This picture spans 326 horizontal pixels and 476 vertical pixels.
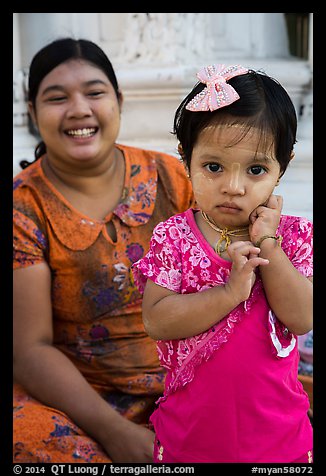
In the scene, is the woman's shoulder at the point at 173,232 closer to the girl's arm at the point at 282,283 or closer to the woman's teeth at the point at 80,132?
the girl's arm at the point at 282,283

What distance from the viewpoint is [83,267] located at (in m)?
1.94

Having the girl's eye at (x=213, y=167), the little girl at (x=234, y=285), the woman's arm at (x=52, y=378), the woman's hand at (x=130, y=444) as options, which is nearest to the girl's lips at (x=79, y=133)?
the woman's arm at (x=52, y=378)

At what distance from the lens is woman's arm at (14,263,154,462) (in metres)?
1.82

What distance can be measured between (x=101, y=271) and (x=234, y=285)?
75cm

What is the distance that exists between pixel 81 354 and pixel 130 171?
1.77ft

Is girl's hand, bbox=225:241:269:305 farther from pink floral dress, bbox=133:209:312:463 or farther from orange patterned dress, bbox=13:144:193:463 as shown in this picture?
orange patterned dress, bbox=13:144:193:463

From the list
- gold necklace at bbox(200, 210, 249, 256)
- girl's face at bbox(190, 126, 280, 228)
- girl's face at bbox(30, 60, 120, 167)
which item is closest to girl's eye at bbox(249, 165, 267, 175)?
girl's face at bbox(190, 126, 280, 228)

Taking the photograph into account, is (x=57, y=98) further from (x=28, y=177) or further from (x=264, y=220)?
(x=264, y=220)

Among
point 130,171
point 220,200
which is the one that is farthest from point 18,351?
point 220,200

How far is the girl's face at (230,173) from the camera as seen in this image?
1.27 meters

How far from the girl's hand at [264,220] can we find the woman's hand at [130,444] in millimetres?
741

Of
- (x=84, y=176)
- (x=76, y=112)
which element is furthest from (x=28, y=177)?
(x=76, y=112)
